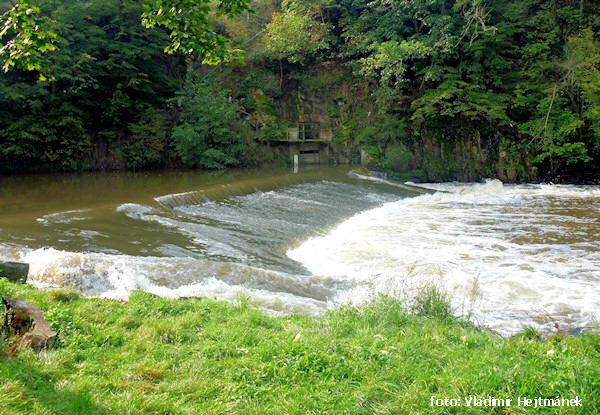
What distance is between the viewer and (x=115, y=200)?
13.0 m

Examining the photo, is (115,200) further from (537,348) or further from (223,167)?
(537,348)

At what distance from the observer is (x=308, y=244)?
1011 cm

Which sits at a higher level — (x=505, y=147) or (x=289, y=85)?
(x=289, y=85)

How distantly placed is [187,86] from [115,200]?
1043 cm

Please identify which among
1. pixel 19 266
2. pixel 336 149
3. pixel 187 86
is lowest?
pixel 19 266

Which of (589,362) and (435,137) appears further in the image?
(435,137)

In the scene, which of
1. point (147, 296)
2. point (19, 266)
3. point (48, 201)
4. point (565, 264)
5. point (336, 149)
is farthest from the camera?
point (336, 149)

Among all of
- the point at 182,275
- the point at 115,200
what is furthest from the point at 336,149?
the point at 182,275

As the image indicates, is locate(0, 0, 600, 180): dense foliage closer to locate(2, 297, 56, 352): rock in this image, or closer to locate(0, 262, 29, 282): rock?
locate(0, 262, 29, 282): rock

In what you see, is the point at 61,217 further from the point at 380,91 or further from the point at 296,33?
the point at 296,33

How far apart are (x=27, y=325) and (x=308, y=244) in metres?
6.74

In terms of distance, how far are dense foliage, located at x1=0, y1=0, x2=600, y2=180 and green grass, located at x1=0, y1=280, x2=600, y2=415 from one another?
16255mm

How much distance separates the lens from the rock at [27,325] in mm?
3605

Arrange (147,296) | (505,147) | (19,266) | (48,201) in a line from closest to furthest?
(147,296)
(19,266)
(48,201)
(505,147)
